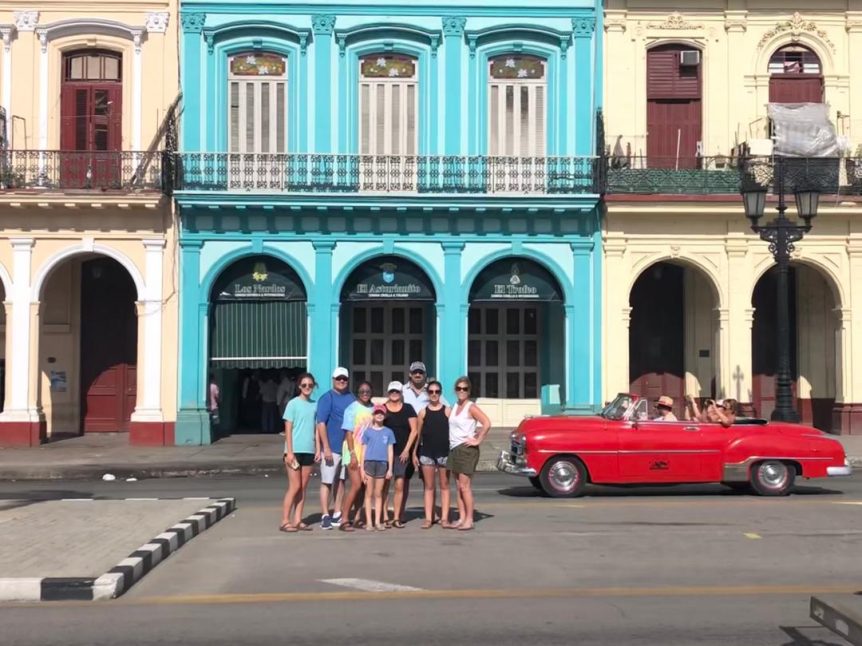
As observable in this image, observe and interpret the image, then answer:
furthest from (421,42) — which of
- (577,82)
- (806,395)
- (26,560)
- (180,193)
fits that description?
(26,560)

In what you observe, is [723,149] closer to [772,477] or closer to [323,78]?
[323,78]

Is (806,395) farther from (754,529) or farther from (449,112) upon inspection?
(754,529)

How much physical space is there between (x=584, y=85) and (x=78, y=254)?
10.9m

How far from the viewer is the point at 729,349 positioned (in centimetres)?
2508

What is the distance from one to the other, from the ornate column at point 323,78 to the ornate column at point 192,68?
2.28m

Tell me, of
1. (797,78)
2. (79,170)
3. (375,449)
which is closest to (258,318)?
(79,170)

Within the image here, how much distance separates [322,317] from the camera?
24859mm

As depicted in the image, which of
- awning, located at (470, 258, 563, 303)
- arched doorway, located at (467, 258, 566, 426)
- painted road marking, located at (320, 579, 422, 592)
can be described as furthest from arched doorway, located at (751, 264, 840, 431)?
painted road marking, located at (320, 579, 422, 592)

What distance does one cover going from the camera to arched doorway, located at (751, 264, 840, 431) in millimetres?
26297

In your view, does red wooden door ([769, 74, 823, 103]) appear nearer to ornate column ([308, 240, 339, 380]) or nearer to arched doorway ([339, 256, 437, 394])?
arched doorway ([339, 256, 437, 394])

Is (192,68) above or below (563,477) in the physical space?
above

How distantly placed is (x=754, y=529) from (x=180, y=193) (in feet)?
50.2

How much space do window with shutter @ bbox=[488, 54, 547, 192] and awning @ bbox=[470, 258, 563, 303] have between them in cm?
232

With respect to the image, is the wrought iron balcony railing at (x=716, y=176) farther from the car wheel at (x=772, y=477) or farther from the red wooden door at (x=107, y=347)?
the red wooden door at (x=107, y=347)
